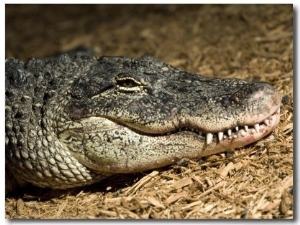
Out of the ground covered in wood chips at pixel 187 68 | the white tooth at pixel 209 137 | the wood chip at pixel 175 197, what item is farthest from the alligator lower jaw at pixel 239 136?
the wood chip at pixel 175 197

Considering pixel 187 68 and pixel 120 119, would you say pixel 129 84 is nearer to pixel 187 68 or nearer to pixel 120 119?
pixel 120 119

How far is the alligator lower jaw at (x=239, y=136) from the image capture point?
3.01 metres

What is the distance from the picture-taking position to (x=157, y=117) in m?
3.10

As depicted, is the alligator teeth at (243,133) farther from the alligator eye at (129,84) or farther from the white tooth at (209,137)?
the alligator eye at (129,84)

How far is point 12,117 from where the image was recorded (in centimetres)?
345

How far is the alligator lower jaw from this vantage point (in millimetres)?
3006

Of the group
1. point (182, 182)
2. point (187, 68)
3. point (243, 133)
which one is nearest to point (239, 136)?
point (243, 133)

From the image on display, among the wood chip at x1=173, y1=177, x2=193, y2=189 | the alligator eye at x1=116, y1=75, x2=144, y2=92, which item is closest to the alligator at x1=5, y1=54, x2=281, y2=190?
the alligator eye at x1=116, y1=75, x2=144, y2=92

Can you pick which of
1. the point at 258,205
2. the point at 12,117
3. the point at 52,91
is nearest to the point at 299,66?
the point at 258,205

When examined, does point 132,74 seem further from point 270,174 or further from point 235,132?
point 270,174

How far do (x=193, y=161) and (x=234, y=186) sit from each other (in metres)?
0.28

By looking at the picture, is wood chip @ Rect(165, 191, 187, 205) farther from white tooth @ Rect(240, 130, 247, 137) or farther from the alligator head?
white tooth @ Rect(240, 130, 247, 137)

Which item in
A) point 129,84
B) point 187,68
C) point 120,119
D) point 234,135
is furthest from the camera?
point 187,68

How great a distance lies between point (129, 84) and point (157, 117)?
0.98ft
